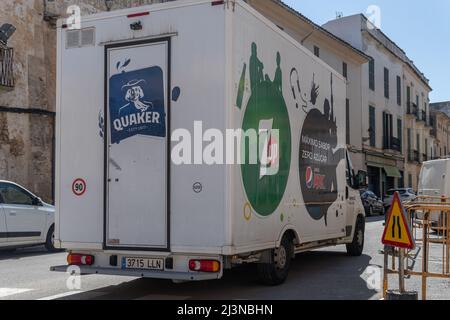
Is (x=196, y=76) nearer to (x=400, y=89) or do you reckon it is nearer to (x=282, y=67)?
(x=282, y=67)

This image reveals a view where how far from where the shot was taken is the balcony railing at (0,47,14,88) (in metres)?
18.3

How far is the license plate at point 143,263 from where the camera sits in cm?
680

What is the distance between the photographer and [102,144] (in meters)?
7.29

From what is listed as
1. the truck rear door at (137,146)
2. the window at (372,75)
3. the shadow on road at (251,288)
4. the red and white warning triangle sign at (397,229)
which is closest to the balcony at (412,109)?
the window at (372,75)

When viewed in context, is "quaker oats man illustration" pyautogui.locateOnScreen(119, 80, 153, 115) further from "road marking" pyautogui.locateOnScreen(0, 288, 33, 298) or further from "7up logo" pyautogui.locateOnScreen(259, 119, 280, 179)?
"road marking" pyautogui.locateOnScreen(0, 288, 33, 298)

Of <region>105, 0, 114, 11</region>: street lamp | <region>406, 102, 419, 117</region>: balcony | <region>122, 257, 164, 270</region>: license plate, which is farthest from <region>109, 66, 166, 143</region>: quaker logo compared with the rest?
<region>406, 102, 419, 117</region>: balcony

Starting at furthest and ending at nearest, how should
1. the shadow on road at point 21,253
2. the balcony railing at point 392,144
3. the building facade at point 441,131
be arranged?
the building facade at point 441,131, the balcony railing at point 392,144, the shadow on road at point 21,253

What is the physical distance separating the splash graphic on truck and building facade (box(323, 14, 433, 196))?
30.2 metres

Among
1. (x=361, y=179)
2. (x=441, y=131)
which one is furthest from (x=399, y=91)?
(x=361, y=179)

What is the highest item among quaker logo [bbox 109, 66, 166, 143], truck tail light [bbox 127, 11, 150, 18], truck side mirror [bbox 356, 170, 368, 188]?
truck tail light [bbox 127, 11, 150, 18]

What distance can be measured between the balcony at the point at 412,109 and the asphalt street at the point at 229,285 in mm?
40377

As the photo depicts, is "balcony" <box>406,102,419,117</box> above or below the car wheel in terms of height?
above

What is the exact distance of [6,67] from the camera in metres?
18.6

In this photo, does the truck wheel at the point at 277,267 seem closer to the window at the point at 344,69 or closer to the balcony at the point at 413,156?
the window at the point at 344,69
